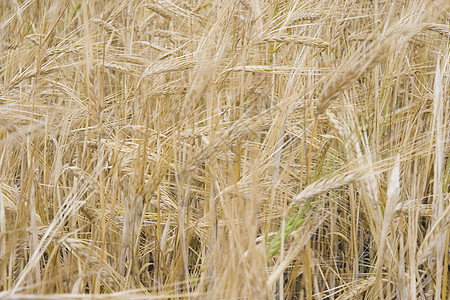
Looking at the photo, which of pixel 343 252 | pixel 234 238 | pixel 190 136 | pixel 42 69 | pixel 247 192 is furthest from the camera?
pixel 343 252

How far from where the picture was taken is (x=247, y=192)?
107cm

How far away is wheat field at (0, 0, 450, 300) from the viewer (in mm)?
958

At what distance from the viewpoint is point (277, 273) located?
85 cm

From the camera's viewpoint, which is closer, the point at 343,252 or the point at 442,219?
the point at 442,219

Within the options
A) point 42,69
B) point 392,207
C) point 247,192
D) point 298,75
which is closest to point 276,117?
point 298,75

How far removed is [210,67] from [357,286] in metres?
0.62

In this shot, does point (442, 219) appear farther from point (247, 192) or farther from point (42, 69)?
point (42, 69)

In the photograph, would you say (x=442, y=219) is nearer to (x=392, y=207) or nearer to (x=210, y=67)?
(x=392, y=207)

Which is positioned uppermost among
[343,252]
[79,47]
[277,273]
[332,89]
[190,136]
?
[79,47]

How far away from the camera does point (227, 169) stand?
1274 mm

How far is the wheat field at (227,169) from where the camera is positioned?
3.14 feet

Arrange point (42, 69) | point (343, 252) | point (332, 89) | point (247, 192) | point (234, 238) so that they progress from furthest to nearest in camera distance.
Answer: point (343, 252) → point (42, 69) → point (247, 192) → point (332, 89) → point (234, 238)

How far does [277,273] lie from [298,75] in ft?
1.95

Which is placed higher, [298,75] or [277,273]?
[298,75]
